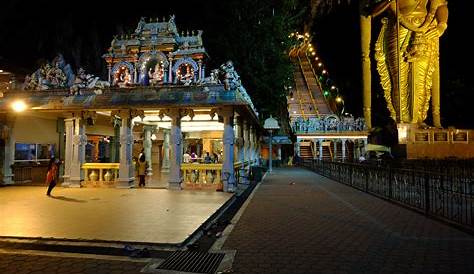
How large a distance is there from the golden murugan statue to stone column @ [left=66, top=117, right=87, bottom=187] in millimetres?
22830

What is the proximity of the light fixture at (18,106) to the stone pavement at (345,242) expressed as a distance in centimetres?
1106

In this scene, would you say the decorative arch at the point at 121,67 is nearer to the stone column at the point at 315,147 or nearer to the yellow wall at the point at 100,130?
the yellow wall at the point at 100,130

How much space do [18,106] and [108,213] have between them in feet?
29.2

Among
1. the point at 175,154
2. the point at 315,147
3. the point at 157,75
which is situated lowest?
the point at 175,154

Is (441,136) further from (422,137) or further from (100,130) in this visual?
(100,130)

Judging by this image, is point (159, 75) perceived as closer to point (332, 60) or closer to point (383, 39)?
point (383, 39)

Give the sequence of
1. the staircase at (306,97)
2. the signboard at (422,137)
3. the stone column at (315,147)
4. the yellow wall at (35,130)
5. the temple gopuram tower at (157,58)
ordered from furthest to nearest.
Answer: the staircase at (306,97) < the stone column at (315,147) < the signboard at (422,137) < the yellow wall at (35,130) < the temple gopuram tower at (157,58)

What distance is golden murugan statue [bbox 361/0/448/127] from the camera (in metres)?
25.9

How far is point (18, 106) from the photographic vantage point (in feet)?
49.3

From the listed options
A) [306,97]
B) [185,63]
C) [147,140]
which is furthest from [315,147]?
[185,63]

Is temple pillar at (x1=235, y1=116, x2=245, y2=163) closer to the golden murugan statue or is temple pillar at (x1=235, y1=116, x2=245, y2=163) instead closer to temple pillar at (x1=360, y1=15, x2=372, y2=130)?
the golden murugan statue

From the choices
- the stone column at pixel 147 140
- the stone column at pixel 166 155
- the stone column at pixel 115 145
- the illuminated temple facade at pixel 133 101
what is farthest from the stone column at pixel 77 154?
the stone column at pixel 166 155

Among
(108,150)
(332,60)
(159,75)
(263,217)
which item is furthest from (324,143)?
(263,217)

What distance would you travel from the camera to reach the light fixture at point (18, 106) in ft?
49.4
